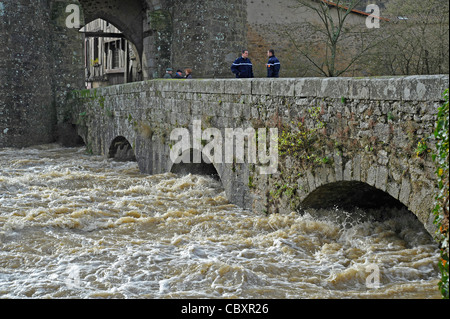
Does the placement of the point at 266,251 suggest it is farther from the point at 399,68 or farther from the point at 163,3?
the point at 163,3

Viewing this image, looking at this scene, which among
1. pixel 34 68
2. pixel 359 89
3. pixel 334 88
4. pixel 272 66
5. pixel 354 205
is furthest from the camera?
pixel 34 68

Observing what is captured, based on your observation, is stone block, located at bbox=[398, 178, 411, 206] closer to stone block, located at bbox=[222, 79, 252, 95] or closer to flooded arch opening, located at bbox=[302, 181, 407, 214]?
flooded arch opening, located at bbox=[302, 181, 407, 214]

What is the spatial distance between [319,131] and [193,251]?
1.81 meters

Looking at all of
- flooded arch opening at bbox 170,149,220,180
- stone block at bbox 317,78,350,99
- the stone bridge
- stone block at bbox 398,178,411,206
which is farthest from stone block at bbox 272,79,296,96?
flooded arch opening at bbox 170,149,220,180

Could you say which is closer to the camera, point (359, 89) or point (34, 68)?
point (359, 89)

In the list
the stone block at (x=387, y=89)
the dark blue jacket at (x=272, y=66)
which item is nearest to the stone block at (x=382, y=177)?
the stone block at (x=387, y=89)

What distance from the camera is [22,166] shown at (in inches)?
475

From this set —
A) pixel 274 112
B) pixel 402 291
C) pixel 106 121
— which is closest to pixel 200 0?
pixel 106 121

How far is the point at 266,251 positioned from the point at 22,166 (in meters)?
7.82

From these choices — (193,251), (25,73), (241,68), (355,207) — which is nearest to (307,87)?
(355,207)

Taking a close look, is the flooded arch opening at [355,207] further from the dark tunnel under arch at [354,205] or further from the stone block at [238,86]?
the stone block at [238,86]

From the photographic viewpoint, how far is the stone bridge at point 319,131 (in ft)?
15.7

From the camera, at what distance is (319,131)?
19.7 feet

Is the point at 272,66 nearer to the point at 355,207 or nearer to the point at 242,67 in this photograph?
the point at 242,67
